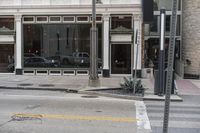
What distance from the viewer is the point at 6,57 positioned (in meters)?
27.3

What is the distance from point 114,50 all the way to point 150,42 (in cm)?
282

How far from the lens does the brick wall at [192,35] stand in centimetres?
2505

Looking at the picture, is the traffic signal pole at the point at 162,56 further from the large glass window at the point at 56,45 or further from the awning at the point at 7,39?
the awning at the point at 7,39

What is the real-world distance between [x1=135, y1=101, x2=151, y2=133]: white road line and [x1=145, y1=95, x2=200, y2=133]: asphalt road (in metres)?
0.12

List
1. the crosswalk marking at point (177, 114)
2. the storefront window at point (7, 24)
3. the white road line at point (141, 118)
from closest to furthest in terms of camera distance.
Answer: the white road line at point (141, 118) → the crosswalk marking at point (177, 114) → the storefront window at point (7, 24)

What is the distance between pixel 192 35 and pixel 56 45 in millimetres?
8980

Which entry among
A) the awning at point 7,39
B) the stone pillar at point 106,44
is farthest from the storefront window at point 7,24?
the stone pillar at point 106,44

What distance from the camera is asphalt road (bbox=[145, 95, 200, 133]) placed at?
32.2 feet

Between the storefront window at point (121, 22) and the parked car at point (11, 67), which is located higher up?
the storefront window at point (121, 22)

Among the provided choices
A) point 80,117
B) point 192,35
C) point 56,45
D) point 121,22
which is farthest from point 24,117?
point 192,35

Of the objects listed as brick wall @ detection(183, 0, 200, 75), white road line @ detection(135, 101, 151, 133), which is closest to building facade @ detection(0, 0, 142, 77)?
brick wall @ detection(183, 0, 200, 75)

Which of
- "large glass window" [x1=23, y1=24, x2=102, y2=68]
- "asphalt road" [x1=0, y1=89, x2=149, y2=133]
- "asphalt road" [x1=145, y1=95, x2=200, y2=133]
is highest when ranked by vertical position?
"large glass window" [x1=23, y1=24, x2=102, y2=68]

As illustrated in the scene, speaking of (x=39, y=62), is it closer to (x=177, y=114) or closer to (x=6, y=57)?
(x=6, y=57)

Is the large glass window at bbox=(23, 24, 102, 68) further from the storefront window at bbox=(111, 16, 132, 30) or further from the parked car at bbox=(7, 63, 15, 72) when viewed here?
the storefront window at bbox=(111, 16, 132, 30)
